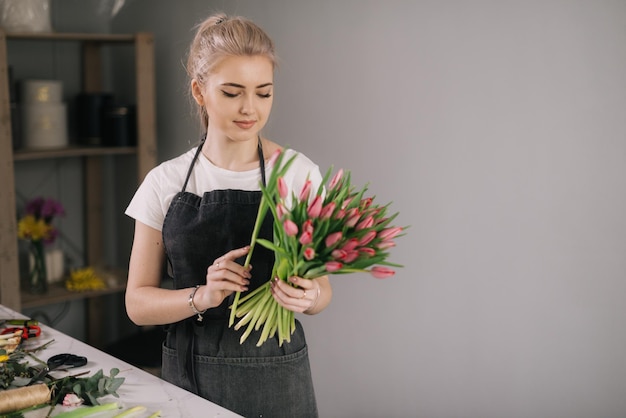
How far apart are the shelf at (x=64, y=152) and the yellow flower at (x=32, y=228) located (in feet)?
1.00

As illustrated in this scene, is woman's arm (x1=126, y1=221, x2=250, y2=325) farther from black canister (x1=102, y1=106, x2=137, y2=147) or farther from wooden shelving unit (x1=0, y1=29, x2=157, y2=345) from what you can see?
black canister (x1=102, y1=106, x2=137, y2=147)

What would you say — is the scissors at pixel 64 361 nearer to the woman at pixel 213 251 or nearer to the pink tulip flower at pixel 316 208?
the woman at pixel 213 251

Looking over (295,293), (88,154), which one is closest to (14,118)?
(88,154)

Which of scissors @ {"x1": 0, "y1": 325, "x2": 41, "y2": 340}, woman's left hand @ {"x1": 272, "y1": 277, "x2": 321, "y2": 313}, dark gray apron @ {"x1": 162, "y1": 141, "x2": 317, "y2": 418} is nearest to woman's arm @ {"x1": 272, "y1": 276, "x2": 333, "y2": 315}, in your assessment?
woman's left hand @ {"x1": 272, "y1": 277, "x2": 321, "y2": 313}

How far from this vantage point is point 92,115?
409cm

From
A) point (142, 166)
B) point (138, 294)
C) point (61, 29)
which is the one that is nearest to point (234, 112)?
point (138, 294)

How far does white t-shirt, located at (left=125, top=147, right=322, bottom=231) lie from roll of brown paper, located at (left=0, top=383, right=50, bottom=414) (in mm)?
510

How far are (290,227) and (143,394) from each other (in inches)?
20.7

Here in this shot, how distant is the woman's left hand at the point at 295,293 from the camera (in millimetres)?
1657

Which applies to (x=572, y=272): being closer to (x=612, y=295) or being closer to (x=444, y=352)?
(x=612, y=295)

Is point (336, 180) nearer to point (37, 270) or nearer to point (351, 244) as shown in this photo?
point (351, 244)

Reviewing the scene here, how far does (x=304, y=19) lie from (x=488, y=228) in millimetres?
1232

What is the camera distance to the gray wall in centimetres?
254

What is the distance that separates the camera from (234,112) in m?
1.80
